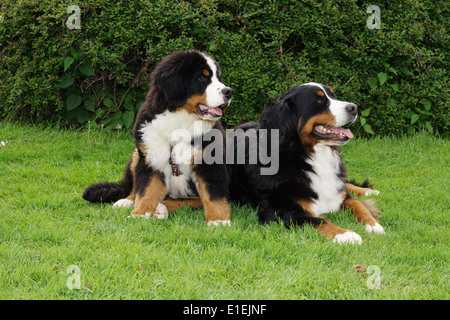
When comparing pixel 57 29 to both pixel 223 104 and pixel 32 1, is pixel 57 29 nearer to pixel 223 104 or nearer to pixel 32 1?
pixel 32 1

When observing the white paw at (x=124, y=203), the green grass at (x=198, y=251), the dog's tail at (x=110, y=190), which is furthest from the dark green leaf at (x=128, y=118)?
the white paw at (x=124, y=203)

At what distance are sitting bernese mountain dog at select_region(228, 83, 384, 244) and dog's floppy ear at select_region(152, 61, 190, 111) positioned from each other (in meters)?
0.62

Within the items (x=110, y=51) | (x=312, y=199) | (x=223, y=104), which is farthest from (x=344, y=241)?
(x=110, y=51)

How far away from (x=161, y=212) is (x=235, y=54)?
2.44 metres

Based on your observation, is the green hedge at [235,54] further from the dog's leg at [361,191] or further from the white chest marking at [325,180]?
the white chest marking at [325,180]

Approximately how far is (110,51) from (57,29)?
2.02 feet

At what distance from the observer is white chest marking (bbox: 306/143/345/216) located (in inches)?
143

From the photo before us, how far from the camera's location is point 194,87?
139 inches

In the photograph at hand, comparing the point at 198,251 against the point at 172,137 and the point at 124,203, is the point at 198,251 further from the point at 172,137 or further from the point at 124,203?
the point at 124,203

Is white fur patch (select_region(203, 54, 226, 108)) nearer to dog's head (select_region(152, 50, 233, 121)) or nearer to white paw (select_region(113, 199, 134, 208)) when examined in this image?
dog's head (select_region(152, 50, 233, 121))

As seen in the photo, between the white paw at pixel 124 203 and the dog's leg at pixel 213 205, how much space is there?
26.3 inches

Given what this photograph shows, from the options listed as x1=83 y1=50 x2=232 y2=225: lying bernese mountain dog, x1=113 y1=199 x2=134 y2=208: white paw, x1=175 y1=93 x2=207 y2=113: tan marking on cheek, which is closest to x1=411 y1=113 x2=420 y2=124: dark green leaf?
x1=83 y1=50 x2=232 y2=225: lying bernese mountain dog

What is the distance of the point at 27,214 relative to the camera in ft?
12.3

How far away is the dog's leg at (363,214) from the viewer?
3461 mm
